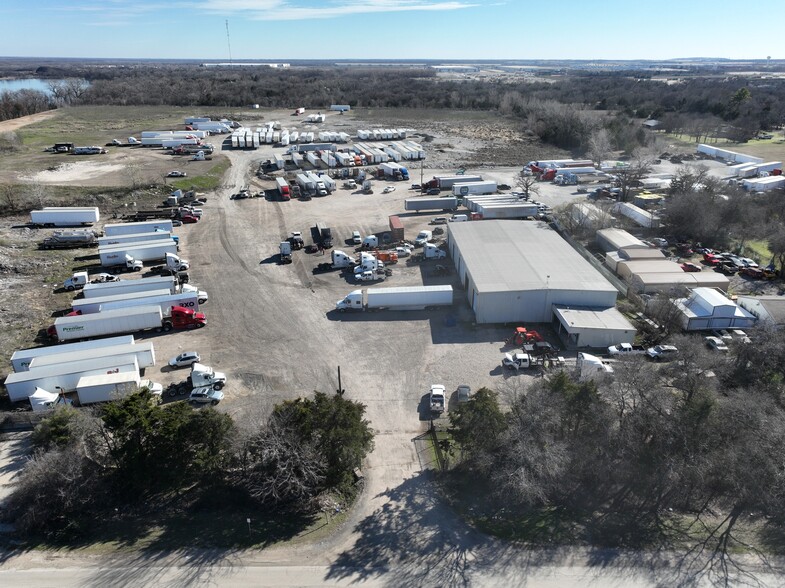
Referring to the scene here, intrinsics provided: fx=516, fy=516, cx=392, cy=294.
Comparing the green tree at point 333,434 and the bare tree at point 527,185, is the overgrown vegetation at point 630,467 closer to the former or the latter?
the green tree at point 333,434

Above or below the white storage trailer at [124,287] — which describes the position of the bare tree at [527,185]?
above

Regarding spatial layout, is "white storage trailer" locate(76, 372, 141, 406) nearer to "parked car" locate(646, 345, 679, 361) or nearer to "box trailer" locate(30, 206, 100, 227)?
"parked car" locate(646, 345, 679, 361)

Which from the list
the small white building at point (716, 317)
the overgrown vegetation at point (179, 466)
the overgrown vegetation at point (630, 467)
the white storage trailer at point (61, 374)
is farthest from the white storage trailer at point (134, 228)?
the small white building at point (716, 317)

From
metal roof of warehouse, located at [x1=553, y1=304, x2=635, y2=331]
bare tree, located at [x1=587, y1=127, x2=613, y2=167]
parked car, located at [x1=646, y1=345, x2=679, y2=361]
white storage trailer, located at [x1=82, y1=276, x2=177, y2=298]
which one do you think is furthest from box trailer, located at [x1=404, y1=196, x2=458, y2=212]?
parked car, located at [x1=646, y1=345, x2=679, y2=361]

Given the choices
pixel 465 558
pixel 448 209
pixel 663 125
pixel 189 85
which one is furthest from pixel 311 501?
pixel 189 85

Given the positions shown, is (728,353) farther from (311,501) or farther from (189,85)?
(189,85)

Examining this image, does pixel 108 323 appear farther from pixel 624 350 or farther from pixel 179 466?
pixel 624 350
